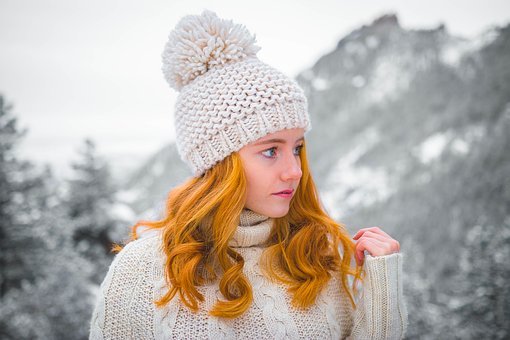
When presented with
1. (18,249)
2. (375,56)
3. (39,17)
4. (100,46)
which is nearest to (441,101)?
(375,56)

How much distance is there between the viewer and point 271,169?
138 centimetres

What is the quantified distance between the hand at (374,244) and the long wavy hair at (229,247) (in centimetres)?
11

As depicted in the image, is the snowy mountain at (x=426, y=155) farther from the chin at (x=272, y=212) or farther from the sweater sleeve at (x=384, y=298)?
the sweater sleeve at (x=384, y=298)

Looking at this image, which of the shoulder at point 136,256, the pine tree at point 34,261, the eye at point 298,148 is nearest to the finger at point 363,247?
the eye at point 298,148

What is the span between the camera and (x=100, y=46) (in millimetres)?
3312

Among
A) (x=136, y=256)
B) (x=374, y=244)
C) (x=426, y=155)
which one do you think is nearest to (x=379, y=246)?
(x=374, y=244)

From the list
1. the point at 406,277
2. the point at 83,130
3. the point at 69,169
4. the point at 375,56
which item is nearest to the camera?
the point at 406,277

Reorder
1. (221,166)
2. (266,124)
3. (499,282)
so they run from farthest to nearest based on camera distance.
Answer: (499,282), (221,166), (266,124)

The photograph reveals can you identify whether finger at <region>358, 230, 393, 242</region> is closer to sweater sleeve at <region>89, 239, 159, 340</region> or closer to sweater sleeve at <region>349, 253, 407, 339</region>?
sweater sleeve at <region>349, 253, 407, 339</region>

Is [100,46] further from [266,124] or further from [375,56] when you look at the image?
[375,56]

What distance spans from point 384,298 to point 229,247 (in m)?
0.63

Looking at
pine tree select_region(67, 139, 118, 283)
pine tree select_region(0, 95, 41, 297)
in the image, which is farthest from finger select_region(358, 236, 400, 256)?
pine tree select_region(67, 139, 118, 283)

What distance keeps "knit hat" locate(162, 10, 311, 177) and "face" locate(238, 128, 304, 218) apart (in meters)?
0.04

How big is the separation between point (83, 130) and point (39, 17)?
148 centimetres
